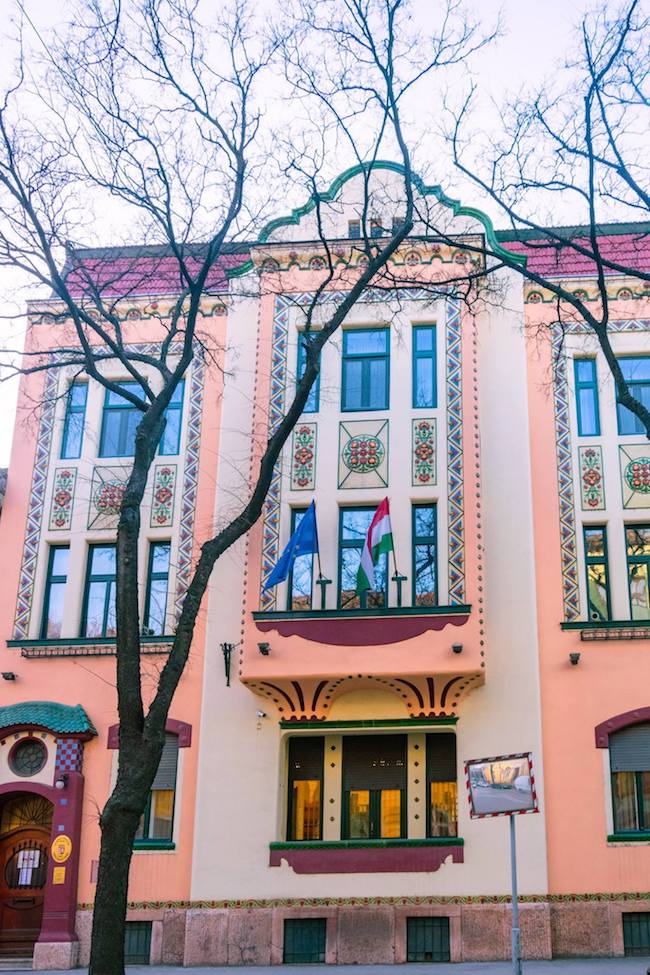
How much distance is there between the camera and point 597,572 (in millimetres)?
22000

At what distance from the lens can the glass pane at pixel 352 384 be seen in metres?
23.2

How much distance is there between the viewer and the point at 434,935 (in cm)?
2014

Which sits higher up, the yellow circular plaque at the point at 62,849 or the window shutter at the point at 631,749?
the window shutter at the point at 631,749

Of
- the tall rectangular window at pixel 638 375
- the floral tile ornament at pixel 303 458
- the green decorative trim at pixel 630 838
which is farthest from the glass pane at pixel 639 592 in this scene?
the floral tile ornament at pixel 303 458

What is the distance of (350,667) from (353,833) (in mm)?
3228

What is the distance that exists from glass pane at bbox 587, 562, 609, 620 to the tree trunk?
10541mm

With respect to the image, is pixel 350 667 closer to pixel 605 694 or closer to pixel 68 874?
pixel 605 694

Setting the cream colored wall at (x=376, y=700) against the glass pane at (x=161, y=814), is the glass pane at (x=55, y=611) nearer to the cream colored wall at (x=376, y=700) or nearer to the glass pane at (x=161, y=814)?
the cream colored wall at (x=376, y=700)

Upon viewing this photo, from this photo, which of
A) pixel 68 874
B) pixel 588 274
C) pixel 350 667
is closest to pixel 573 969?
pixel 350 667

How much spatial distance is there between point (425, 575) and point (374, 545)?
51.2 inches

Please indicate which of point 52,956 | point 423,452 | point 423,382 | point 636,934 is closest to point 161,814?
point 52,956

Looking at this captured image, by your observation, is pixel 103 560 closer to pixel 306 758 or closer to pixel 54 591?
pixel 54 591

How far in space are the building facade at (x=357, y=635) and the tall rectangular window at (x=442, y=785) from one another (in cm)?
5

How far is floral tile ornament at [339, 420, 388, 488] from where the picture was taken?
2242 centimetres
